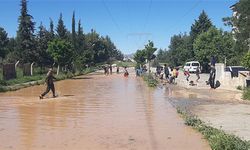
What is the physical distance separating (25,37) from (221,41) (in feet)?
93.8

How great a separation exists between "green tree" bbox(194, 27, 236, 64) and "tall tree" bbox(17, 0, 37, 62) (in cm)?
2560

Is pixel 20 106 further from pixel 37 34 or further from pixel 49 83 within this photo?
pixel 37 34

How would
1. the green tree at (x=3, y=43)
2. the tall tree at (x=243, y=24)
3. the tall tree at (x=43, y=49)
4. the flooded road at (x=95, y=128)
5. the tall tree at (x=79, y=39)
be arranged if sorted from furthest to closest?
1. the green tree at (x=3, y=43)
2. the tall tree at (x=79, y=39)
3. the tall tree at (x=43, y=49)
4. the tall tree at (x=243, y=24)
5. the flooded road at (x=95, y=128)

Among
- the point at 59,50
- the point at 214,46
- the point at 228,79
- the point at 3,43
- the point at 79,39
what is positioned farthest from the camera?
the point at 3,43

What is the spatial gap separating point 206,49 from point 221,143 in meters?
59.1

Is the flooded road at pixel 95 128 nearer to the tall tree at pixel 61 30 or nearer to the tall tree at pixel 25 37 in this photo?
the tall tree at pixel 25 37

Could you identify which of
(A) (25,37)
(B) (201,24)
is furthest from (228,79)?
(B) (201,24)

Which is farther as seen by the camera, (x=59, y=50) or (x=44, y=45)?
(x=44, y=45)

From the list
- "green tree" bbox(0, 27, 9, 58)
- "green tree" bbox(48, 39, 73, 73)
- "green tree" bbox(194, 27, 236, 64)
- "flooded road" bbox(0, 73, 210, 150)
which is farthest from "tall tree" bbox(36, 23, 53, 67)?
"flooded road" bbox(0, 73, 210, 150)

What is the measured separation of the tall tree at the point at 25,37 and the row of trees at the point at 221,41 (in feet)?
82.7

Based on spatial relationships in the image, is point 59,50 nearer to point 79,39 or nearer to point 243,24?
point 243,24

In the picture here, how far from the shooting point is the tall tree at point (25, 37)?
5525 centimetres

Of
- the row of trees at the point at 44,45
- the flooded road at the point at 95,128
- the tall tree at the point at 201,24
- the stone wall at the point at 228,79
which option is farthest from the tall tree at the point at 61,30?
the flooded road at the point at 95,128

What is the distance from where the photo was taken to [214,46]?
66062mm
